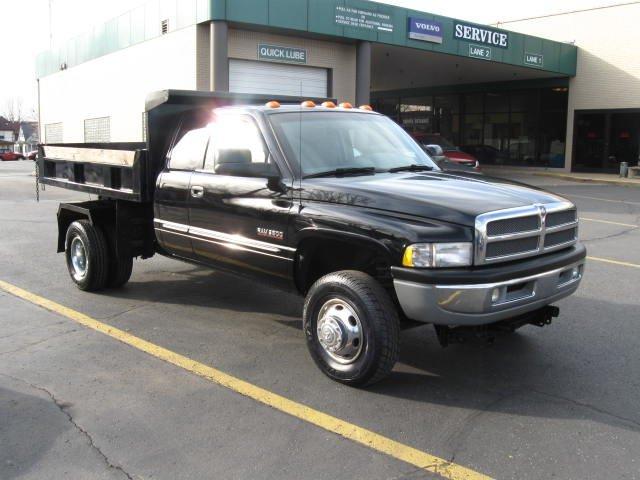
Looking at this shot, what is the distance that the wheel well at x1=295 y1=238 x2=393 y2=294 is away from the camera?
410 cm

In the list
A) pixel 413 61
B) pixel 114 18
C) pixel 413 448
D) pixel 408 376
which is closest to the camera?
pixel 413 448

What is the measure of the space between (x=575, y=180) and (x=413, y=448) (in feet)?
80.6

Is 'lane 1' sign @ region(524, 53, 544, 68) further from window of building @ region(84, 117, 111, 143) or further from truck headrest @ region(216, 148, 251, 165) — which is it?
truck headrest @ region(216, 148, 251, 165)

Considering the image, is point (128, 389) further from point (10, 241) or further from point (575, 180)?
point (575, 180)

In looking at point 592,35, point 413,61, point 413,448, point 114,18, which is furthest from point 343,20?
point 413,448

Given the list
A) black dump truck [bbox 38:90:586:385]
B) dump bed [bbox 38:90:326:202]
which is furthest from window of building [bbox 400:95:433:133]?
black dump truck [bbox 38:90:586:385]

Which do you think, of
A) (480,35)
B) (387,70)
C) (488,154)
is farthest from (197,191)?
(488,154)

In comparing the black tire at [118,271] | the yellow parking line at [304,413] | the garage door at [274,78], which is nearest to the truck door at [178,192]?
the black tire at [118,271]

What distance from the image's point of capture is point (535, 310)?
4422 millimetres

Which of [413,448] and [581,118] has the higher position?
[581,118]

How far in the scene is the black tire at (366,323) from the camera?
154 inches

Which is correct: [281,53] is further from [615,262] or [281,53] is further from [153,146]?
[153,146]

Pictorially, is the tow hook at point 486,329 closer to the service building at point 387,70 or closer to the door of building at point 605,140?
the service building at point 387,70

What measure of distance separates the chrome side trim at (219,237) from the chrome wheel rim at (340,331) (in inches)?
22.7
